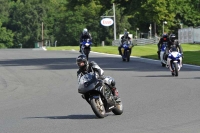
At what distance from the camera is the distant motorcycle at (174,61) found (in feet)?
74.9

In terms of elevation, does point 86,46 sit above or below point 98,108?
above

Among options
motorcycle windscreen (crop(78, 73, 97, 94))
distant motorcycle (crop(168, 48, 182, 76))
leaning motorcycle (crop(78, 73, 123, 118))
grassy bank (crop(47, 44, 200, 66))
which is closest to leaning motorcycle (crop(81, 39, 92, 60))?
grassy bank (crop(47, 44, 200, 66))

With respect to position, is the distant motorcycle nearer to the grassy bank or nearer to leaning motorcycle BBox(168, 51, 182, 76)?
leaning motorcycle BBox(168, 51, 182, 76)

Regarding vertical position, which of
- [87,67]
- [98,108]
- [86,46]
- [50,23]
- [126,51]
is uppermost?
[50,23]

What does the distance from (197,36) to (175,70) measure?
1609 inches

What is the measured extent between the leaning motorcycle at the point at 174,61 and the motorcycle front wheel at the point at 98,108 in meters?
11.2

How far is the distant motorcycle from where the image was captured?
22.8 metres

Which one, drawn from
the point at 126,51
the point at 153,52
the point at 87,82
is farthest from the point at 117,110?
the point at 153,52

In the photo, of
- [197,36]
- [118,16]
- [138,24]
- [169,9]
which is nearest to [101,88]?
[197,36]

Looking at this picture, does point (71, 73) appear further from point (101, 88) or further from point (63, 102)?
point (101, 88)

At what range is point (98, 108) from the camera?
467 inches

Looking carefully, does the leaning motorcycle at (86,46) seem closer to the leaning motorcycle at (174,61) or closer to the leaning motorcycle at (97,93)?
the leaning motorcycle at (174,61)

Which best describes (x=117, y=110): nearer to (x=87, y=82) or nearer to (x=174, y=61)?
(x=87, y=82)

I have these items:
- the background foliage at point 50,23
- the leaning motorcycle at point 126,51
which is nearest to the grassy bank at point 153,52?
the leaning motorcycle at point 126,51
